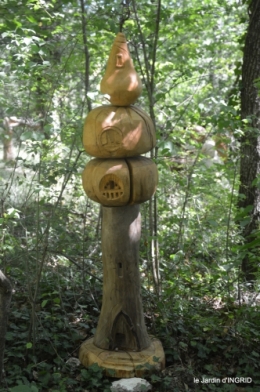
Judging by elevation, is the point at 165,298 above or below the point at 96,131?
below

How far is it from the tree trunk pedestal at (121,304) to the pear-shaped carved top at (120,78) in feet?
2.65

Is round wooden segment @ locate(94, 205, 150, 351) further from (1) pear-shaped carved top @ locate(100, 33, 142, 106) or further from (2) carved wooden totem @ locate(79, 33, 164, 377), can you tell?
(1) pear-shaped carved top @ locate(100, 33, 142, 106)

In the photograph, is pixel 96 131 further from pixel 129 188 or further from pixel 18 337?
pixel 18 337

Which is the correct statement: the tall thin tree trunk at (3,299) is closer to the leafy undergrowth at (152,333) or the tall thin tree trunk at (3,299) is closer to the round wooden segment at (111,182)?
the leafy undergrowth at (152,333)

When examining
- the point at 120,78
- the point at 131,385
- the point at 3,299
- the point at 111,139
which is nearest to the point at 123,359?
the point at 131,385

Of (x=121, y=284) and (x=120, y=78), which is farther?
(x=121, y=284)

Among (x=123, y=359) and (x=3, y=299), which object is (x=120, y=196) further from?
(x=123, y=359)

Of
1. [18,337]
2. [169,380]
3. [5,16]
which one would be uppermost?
[5,16]

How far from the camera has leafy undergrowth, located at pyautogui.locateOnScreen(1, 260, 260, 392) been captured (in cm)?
365

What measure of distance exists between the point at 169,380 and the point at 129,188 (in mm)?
1389

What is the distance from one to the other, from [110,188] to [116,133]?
0.39 metres

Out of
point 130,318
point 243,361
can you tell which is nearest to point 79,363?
point 130,318

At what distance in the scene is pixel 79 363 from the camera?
12.8 feet

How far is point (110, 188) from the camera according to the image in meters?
3.60
